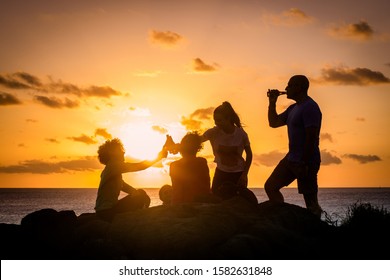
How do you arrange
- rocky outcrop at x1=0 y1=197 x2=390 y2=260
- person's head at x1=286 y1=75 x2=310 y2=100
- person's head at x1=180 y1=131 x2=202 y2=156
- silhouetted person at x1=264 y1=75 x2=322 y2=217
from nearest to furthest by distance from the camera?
rocky outcrop at x1=0 y1=197 x2=390 y2=260
silhouetted person at x1=264 y1=75 x2=322 y2=217
person's head at x1=286 y1=75 x2=310 y2=100
person's head at x1=180 y1=131 x2=202 y2=156

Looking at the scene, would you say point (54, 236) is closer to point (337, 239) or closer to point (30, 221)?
point (30, 221)

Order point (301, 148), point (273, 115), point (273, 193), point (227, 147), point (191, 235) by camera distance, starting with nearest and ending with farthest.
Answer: point (191, 235)
point (301, 148)
point (273, 193)
point (273, 115)
point (227, 147)

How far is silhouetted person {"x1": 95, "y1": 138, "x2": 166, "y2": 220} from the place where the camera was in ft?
33.6

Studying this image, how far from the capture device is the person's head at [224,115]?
10.6 m

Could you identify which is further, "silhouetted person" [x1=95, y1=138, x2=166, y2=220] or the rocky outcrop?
"silhouetted person" [x1=95, y1=138, x2=166, y2=220]

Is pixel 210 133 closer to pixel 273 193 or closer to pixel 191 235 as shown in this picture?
pixel 273 193

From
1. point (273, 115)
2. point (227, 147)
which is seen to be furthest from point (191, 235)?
A: point (273, 115)

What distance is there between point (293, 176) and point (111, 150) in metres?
3.62

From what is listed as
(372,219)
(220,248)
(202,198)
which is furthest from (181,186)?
(372,219)

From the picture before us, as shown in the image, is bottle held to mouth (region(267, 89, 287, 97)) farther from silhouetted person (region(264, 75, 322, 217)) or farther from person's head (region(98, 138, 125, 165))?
person's head (region(98, 138, 125, 165))

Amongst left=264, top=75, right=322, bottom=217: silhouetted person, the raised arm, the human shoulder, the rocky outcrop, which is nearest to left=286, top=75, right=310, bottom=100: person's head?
left=264, top=75, right=322, bottom=217: silhouetted person

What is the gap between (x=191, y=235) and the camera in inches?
301
